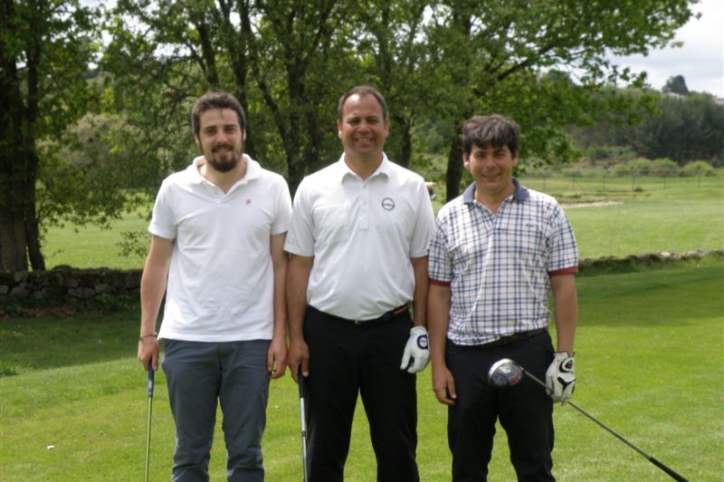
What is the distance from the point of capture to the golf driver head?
15.0ft

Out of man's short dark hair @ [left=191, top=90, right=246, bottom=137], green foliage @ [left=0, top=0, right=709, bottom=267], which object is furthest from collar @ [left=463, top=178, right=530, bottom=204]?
green foliage @ [left=0, top=0, right=709, bottom=267]

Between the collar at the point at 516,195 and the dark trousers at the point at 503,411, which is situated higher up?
the collar at the point at 516,195

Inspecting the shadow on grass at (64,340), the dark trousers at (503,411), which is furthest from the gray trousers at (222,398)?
the shadow on grass at (64,340)

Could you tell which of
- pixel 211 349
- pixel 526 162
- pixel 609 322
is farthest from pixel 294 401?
pixel 526 162

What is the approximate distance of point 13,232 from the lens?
20078 mm

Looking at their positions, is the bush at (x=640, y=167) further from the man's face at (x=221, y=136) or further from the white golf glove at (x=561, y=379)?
the man's face at (x=221, y=136)

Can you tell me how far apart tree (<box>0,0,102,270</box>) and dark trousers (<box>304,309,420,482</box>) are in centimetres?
1449

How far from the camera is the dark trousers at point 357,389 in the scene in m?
5.02

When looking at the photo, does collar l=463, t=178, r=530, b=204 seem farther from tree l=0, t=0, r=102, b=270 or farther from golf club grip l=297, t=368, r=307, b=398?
tree l=0, t=0, r=102, b=270

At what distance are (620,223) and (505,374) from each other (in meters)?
43.9

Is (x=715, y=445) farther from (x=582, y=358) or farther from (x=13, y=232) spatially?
(x=13, y=232)

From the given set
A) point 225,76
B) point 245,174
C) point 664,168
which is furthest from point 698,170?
point 245,174

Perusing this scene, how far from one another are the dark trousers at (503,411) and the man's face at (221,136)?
1370 mm

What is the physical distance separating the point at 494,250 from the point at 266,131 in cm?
1425
